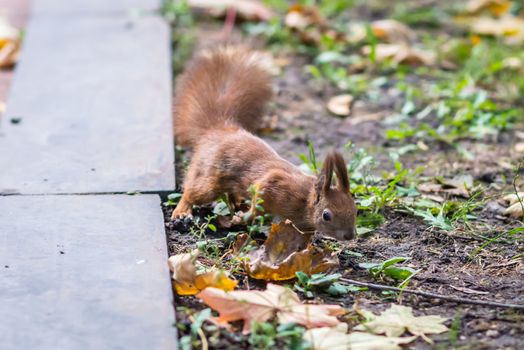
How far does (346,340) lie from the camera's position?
254 cm

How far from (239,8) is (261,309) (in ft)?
13.1

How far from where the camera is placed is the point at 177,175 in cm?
394

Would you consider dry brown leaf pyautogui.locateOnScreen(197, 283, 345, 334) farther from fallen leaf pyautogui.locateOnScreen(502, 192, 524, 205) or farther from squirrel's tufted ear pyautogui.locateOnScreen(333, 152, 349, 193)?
fallen leaf pyautogui.locateOnScreen(502, 192, 524, 205)

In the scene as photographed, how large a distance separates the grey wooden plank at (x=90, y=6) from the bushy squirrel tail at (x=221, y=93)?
6.58 ft

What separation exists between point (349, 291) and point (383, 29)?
3415 mm

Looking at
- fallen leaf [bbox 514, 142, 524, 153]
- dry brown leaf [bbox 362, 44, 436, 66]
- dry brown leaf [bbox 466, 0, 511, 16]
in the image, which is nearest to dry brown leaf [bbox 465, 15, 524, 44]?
dry brown leaf [bbox 466, 0, 511, 16]

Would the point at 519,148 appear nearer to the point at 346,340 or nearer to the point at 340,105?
the point at 340,105

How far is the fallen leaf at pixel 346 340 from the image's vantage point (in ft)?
8.22

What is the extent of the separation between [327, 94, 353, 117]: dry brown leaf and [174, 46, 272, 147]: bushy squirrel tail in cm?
69

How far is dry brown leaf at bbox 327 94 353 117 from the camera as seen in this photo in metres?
4.90

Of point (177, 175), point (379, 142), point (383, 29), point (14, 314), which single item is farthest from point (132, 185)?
point (383, 29)

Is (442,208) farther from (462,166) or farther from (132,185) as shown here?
(132,185)

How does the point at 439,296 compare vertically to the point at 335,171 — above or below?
below

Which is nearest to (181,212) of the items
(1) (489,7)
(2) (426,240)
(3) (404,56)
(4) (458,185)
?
(2) (426,240)
